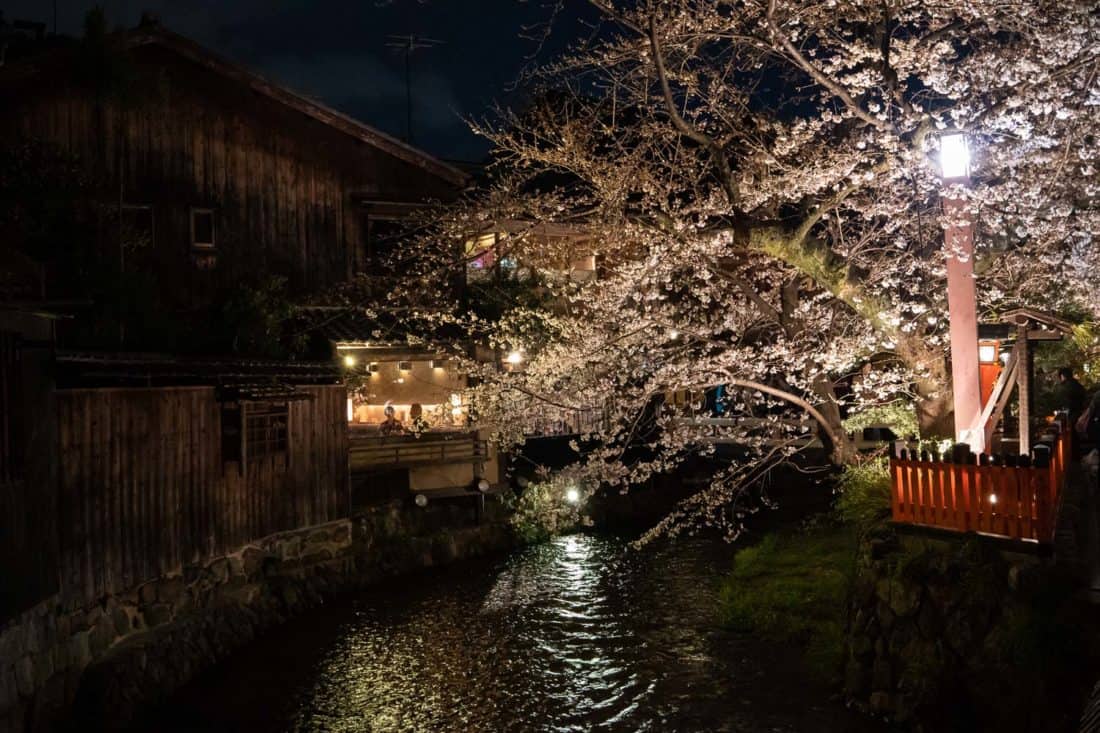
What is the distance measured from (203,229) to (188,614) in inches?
340

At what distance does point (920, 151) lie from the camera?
39.4 feet

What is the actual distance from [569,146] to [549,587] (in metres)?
8.62

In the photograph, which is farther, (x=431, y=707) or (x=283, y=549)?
(x=283, y=549)

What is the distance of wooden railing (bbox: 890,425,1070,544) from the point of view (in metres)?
9.16

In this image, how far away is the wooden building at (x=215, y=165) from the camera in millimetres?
16984

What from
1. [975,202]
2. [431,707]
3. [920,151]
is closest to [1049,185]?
[975,202]

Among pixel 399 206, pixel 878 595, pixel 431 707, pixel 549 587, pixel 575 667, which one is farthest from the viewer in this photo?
pixel 399 206

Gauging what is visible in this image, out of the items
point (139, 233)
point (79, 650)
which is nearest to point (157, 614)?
point (79, 650)

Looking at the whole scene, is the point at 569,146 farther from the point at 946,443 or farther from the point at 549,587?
the point at 549,587

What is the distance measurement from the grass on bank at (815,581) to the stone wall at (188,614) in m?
7.14

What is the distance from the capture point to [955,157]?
11156 mm

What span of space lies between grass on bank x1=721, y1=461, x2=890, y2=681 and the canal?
15.5 inches

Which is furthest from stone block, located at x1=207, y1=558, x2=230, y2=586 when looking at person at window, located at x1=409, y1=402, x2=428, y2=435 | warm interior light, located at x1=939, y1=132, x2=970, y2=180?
warm interior light, located at x1=939, y1=132, x2=970, y2=180

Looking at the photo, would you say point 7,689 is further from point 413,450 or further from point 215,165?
point 215,165
